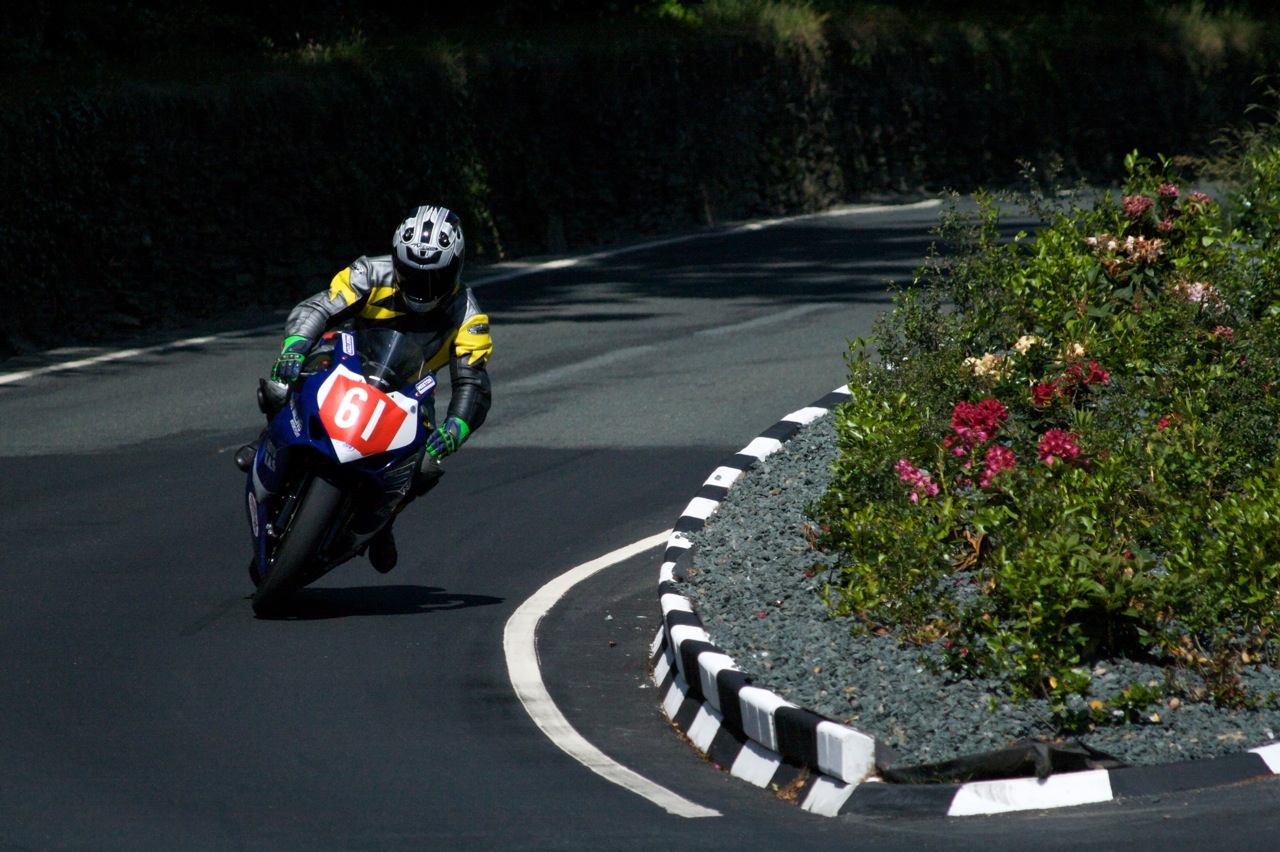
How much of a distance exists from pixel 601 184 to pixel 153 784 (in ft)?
63.6

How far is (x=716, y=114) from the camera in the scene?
1049 inches

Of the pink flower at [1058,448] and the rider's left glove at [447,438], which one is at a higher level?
the rider's left glove at [447,438]

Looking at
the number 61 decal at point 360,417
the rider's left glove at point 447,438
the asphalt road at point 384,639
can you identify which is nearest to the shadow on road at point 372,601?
the asphalt road at point 384,639

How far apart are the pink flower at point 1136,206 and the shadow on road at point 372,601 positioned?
4.52 metres

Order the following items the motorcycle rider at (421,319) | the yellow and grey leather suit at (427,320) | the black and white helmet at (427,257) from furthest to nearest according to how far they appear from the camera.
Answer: the yellow and grey leather suit at (427,320) < the black and white helmet at (427,257) < the motorcycle rider at (421,319)

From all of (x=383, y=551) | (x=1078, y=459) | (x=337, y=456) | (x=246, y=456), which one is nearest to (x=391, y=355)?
(x=337, y=456)

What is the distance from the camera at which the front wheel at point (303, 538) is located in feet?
24.2

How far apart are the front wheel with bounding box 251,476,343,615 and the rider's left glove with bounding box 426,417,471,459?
1.62 feet

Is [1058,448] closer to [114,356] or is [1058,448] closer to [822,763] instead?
[822,763]

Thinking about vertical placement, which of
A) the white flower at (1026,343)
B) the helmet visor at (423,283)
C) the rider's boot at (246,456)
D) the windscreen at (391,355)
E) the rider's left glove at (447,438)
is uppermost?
the helmet visor at (423,283)

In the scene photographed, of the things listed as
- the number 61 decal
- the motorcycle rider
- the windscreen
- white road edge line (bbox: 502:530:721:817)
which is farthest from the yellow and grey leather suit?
white road edge line (bbox: 502:530:721:817)

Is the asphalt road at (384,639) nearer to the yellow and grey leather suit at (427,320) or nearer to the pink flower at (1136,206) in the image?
the yellow and grey leather suit at (427,320)

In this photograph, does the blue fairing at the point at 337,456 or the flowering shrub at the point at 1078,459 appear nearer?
the flowering shrub at the point at 1078,459

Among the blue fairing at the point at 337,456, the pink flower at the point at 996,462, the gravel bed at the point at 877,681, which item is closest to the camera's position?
the gravel bed at the point at 877,681
